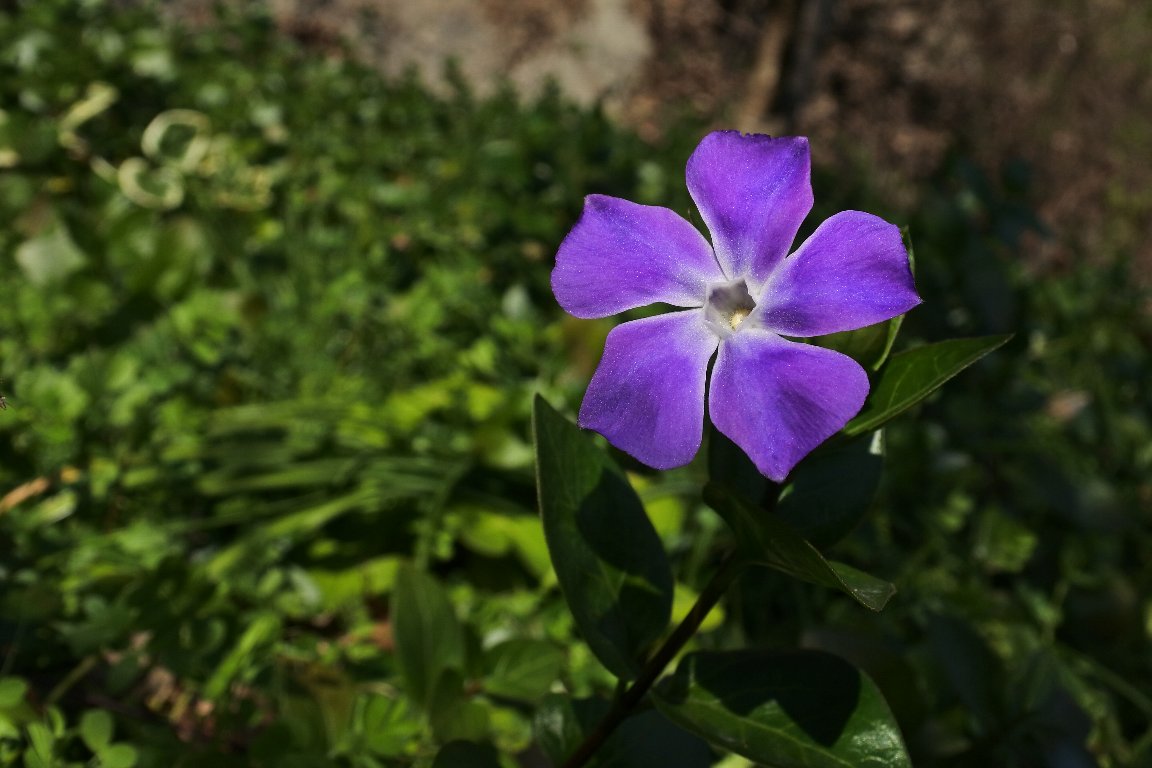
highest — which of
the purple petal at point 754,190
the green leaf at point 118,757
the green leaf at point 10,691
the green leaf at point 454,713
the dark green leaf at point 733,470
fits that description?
the purple petal at point 754,190

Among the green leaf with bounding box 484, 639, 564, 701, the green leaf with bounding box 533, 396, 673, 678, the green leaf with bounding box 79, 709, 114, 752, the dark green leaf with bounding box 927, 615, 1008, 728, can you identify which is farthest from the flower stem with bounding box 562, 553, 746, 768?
the dark green leaf with bounding box 927, 615, 1008, 728

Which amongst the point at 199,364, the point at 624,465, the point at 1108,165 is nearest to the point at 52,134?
the point at 199,364

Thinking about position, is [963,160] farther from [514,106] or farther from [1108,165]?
[1108,165]

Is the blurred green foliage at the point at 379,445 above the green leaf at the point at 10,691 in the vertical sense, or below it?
below

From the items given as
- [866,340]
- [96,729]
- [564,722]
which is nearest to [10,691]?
[96,729]

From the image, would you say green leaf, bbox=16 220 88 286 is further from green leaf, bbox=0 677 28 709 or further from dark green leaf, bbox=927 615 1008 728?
dark green leaf, bbox=927 615 1008 728

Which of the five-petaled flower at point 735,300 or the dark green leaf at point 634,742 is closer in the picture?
the five-petaled flower at point 735,300

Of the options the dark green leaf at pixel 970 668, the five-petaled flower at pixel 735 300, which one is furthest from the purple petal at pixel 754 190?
the dark green leaf at pixel 970 668

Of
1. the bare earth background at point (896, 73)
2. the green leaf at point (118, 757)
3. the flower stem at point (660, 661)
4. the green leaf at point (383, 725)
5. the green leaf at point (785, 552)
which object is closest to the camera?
the green leaf at point (785, 552)

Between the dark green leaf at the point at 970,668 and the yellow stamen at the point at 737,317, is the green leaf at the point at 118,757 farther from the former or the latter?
the dark green leaf at the point at 970,668
